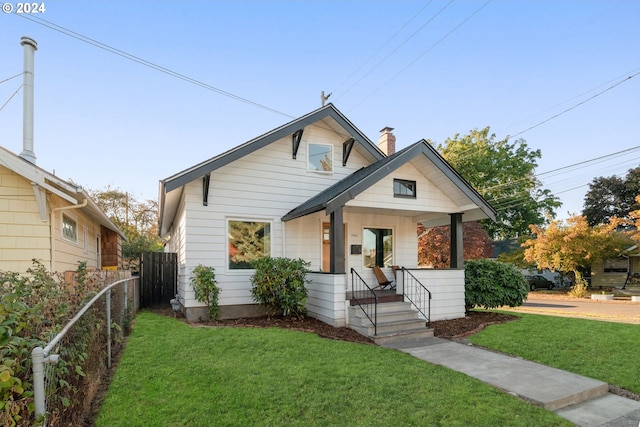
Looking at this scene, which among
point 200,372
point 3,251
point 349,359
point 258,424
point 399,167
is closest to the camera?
point 258,424

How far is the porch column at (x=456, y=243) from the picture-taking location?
10.1m

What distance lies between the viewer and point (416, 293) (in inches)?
373

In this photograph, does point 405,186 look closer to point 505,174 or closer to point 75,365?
point 75,365

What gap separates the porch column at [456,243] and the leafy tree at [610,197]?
32677 mm

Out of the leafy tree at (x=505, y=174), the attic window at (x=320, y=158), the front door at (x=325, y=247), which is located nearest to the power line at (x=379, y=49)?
the attic window at (x=320, y=158)

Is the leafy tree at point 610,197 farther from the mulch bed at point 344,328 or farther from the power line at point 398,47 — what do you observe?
the mulch bed at point 344,328

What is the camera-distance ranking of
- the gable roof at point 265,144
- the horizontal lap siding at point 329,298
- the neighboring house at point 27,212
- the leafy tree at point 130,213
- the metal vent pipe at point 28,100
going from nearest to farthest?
1. the neighboring house at point 27,212
2. the metal vent pipe at point 28,100
3. the horizontal lap siding at point 329,298
4. the gable roof at point 265,144
5. the leafy tree at point 130,213

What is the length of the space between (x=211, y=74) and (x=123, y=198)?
22.6m

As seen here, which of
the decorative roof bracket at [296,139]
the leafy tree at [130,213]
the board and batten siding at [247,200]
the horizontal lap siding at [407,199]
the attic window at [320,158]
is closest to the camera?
the horizontal lap siding at [407,199]

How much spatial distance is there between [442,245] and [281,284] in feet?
51.8

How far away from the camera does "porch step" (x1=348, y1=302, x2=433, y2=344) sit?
24.5 ft

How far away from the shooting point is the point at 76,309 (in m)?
3.82

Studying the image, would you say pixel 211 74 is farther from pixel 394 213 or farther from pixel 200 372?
pixel 200 372

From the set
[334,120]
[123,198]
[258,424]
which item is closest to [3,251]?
[258,424]
